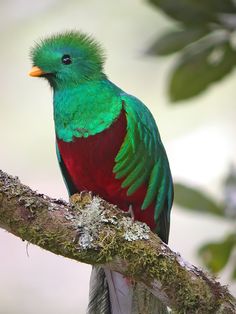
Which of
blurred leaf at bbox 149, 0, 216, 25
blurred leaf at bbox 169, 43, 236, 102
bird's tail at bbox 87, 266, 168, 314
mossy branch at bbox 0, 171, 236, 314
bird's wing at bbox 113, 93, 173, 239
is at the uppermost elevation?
blurred leaf at bbox 149, 0, 216, 25

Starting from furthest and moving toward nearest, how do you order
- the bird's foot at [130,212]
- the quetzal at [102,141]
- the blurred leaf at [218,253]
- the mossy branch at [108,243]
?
1. the blurred leaf at [218,253]
2. the quetzal at [102,141]
3. the bird's foot at [130,212]
4. the mossy branch at [108,243]

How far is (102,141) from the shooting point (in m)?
3.91

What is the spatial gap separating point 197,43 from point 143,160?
0.64m

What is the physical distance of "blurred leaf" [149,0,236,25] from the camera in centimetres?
396

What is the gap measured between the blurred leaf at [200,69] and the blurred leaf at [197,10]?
0.16 metres

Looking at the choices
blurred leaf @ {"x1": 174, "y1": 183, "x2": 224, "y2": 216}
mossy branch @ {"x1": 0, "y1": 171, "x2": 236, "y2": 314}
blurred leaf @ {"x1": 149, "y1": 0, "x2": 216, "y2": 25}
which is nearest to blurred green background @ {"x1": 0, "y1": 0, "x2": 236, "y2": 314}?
blurred leaf @ {"x1": 174, "y1": 183, "x2": 224, "y2": 216}

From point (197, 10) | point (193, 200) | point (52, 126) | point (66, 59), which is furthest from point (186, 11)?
point (52, 126)

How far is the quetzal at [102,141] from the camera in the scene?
391cm

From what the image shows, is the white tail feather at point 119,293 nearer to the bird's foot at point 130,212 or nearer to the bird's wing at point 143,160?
the bird's foot at point 130,212

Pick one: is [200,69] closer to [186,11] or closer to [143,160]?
[186,11]

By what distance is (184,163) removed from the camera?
704 centimetres

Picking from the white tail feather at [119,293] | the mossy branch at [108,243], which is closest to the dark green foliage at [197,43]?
the white tail feather at [119,293]

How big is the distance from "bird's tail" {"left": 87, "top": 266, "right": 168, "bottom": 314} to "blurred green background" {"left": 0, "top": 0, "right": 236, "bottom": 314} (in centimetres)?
289

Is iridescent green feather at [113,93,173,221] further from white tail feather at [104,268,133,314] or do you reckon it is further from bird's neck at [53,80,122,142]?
white tail feather at [104,268,133,314]
